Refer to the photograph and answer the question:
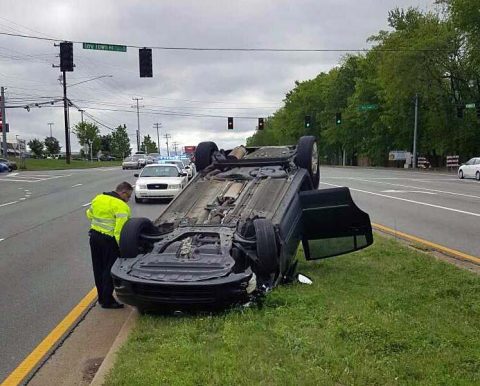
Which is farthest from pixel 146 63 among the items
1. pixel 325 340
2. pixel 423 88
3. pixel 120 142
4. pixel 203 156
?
pixel 120 142

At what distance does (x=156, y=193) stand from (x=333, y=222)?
1417cm

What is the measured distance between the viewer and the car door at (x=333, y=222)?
7.20 meters

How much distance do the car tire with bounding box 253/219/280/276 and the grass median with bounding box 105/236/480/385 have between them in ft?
0.97

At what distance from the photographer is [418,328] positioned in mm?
5070

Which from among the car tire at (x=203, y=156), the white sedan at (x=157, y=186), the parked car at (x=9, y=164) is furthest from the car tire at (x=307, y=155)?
the parked car at (x=9, y=164)

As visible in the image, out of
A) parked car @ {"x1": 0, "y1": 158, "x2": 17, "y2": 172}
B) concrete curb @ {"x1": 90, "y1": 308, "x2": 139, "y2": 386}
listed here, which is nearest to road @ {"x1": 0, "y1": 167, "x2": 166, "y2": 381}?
concrete curb @ {"x1": 90, "y1": 308, "x2": 139, "y2": 386}

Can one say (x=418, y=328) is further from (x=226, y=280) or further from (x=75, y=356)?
(x=75, y=356)

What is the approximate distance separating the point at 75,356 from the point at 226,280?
4.90ft

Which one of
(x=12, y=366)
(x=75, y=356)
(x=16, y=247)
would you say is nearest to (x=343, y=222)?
(x=75, y=356)

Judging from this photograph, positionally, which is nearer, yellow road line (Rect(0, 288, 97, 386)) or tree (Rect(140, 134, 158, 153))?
yellow road line (Rect(0, 288, 97, 386))

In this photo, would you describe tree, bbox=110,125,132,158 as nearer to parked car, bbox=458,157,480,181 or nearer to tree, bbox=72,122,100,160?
tree, bbox=72,122,100,160

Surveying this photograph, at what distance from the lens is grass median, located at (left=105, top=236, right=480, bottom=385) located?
4.14 meters

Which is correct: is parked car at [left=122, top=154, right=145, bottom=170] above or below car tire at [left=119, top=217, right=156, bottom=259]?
below

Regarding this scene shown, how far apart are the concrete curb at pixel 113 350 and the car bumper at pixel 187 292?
0.28 meters
